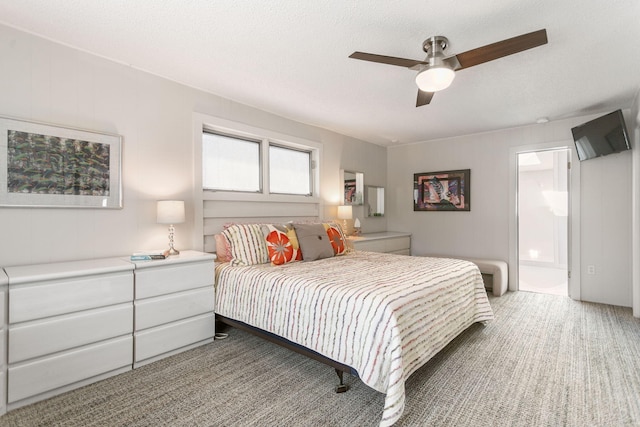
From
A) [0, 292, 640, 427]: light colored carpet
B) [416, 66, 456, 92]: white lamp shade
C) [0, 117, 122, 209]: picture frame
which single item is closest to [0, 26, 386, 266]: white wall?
[0, 117, 122, 209]: picture frame

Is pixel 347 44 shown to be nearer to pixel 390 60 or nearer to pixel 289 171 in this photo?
pixel 390 60

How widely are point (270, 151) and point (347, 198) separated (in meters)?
1.57

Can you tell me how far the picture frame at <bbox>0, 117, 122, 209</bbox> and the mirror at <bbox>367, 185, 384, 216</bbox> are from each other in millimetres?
3812

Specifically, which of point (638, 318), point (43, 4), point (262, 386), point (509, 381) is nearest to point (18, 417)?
point (262, 386)

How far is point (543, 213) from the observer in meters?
6.20

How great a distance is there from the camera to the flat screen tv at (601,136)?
3520mm

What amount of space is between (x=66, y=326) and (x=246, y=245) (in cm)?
141

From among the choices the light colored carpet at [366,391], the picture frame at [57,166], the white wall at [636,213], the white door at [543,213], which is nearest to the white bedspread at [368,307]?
the light colored carpet at [366,391]

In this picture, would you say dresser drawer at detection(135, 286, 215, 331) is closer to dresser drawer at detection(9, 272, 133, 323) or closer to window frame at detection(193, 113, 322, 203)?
dresser drawer at detection(9, 272, 133, 323)

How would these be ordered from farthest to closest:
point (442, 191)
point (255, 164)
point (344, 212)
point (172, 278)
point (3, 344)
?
1. point (442, 191)
2. point (344, 212)
3. point (255, 164)
4. point (172, 278)
5. point (3, 344)

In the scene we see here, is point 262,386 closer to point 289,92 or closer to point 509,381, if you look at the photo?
point 509,381

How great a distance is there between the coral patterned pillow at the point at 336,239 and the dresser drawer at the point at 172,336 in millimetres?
1452

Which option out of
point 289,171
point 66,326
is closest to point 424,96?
point 289,171

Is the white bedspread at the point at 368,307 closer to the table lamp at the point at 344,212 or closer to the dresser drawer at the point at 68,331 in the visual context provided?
the dresser drawer at the point at 68,331
